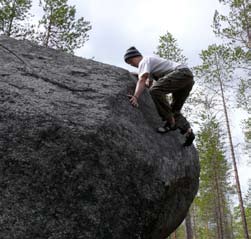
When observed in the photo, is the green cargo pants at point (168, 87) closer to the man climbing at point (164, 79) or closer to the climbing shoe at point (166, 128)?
the man climbing at point (164, 79)

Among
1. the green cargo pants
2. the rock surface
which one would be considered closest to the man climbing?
the green cargo pants

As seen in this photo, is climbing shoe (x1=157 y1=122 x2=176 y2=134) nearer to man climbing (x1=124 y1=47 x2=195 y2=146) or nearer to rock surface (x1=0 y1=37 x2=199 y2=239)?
man climbing (x1=124 y1=47 x2=195 y2=146)

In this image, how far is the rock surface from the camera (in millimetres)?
3234

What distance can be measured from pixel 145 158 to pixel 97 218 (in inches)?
A: 37.9

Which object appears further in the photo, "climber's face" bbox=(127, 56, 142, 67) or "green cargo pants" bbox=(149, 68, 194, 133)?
"climber's face" bbox=(127, 56, 142, 67)

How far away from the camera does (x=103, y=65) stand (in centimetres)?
545

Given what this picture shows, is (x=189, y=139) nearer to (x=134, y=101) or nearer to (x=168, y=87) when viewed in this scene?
(x=168, y=87)

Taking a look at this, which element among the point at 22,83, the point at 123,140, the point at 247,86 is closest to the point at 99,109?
the point at 123,140

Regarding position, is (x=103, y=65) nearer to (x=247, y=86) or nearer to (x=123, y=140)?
(x=123, y=140)

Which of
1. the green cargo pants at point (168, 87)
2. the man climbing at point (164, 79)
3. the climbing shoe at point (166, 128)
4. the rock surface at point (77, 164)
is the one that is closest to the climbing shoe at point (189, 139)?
the man climbing at point (164, 79)

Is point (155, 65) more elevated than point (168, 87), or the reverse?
point (155, 65)

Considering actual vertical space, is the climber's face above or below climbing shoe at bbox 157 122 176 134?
above

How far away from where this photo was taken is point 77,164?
3.45 meters

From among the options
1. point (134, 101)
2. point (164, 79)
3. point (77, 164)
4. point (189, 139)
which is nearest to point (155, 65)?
point (164, 79)
